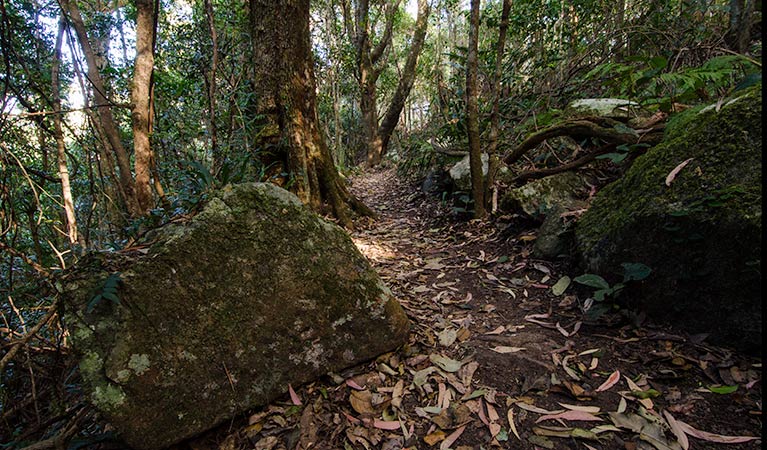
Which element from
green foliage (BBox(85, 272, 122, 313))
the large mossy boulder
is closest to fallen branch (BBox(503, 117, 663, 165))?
the large mossy boulder

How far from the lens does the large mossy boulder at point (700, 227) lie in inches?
72.2

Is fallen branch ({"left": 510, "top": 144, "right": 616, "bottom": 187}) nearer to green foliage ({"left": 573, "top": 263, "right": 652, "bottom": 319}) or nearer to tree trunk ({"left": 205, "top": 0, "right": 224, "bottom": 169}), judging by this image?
green foliage ({"left": 573, "top": 263, "right": 652, "bottom": 319})

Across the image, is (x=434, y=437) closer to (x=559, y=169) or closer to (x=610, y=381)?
(x=610, y=381)

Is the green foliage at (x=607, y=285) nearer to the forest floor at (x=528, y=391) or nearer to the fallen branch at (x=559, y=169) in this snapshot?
the forest floor at (x=528, y=391)

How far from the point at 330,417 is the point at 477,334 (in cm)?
114

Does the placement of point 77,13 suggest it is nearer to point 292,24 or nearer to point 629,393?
point 292,24

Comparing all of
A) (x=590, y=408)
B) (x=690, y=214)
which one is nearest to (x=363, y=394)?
(x=590, y=408)

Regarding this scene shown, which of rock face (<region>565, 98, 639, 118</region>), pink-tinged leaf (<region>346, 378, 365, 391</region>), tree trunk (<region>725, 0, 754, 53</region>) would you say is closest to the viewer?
pink-tinged leaf (<region>346, 378, 365, 391</region>)

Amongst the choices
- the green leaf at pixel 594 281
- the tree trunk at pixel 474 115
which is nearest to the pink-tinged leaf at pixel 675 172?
the green leaf at pixel 594 281

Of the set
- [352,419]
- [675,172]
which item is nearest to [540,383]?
[352,419]

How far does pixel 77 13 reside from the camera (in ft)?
16.1

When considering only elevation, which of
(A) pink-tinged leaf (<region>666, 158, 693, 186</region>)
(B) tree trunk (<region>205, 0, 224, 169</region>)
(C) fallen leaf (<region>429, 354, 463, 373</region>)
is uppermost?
(B) tree trunk (<region>205, 0, 224, 169</region>)

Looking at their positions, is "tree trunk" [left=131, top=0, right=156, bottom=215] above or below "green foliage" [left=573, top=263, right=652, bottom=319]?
above

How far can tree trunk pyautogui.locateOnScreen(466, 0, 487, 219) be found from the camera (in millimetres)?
3916
